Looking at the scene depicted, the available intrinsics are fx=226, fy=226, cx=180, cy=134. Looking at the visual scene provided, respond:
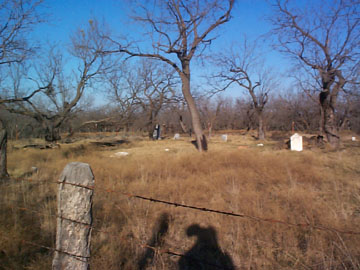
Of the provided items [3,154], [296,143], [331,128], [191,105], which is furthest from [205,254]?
[331,128]

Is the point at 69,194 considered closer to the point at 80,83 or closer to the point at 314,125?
the point at 80,83

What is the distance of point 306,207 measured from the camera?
3.98 m

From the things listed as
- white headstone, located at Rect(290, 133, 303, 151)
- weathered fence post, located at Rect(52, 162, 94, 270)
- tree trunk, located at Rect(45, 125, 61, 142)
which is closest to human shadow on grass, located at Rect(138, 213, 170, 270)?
weathered fence post, located at Rect(52, 162, 94, 270)

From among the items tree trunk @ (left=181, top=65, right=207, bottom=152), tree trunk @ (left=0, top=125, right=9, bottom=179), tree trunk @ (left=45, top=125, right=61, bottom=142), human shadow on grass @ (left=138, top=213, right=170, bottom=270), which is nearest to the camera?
human shadow on grass @ (left=138, top=213, right=170, bottom=270)

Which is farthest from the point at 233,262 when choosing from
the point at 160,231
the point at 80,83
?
the point at 80,83

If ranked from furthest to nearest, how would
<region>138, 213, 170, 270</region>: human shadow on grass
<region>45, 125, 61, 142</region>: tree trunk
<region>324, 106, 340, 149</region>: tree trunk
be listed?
<region>45, 125, 61, 142</region>: tree trunk
<region>324, 106, 340, 149</region>: tree trunk
<region>138, 213, 170, 270</region>: human shadow on grass

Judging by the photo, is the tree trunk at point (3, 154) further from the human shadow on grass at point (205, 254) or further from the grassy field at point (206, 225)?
the human shadow on grass at point (205, 254)

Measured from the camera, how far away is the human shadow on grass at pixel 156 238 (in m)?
2.68

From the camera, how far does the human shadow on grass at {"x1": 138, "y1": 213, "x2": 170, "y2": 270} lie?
268 centimetres

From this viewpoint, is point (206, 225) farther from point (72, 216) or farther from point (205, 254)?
point (72, 216)

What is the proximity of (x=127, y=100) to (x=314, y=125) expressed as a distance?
31.4 meters

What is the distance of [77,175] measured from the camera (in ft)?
5.76

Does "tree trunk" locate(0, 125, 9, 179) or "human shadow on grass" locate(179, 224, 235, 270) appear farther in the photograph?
"tree trunk" locate(0, 125, 9, 179)

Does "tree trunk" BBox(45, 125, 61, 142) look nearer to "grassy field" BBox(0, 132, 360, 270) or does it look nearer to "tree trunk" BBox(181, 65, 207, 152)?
"tree trunk" BBox(181, 65, 207, 152)
